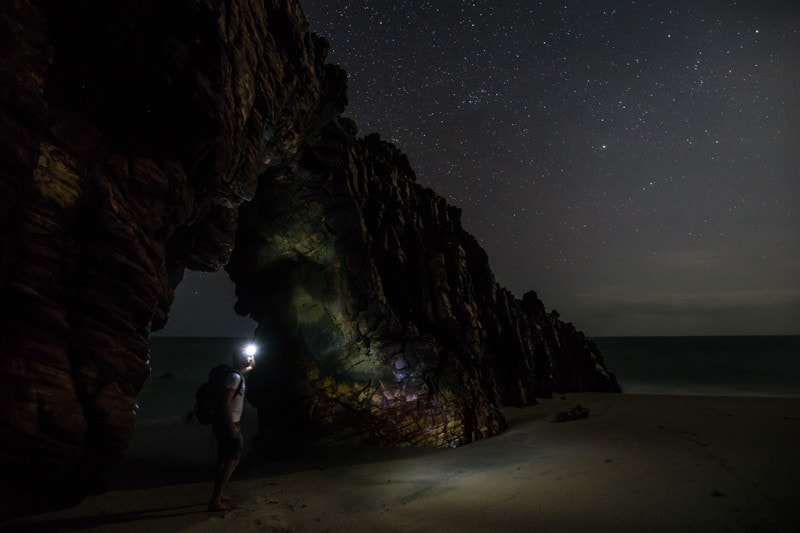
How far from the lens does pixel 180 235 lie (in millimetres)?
8258

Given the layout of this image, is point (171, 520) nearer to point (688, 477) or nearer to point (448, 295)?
point (688, 477)

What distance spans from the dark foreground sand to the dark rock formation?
1468 mm

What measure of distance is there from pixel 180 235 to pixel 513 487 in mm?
8437

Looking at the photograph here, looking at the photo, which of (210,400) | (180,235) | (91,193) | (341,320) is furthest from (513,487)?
(180,235)

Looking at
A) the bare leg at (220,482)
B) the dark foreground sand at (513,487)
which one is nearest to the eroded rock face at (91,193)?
the bare leg at (220,482)

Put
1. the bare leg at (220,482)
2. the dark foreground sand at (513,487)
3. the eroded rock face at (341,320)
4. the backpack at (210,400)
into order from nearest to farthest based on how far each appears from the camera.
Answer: the dark foreground sand at (513,487), the bare leg at (220,482), the backpack at (210,400), the eroded rock face at (341,320)

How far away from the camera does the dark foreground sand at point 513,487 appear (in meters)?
4.68

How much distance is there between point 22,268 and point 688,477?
959 centimetres

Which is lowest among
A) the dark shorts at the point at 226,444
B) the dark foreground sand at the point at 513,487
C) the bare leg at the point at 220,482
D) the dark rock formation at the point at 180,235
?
the dark foreground sand at the point at 513,487

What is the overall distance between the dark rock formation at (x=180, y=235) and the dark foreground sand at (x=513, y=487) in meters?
1.47

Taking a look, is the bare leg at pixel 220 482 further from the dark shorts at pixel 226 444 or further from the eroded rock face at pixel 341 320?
the eroded rock face at pixel 341 320

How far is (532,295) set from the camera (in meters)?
28.2

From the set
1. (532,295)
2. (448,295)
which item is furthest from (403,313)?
(532,295)

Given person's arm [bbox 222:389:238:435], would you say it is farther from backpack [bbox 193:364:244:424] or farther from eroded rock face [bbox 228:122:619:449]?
eroded rock face [bbox 228:122:619:449]
